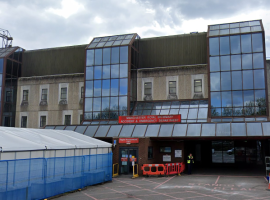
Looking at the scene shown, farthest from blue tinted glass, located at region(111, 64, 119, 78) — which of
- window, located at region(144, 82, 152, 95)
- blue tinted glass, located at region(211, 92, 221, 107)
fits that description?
blue tinted glass, located at region(211, 92, 221, 107)

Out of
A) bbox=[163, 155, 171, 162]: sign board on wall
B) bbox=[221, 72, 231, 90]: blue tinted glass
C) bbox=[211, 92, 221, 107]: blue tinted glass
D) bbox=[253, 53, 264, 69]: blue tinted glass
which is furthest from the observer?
bbox=[221, 72, 231, 90]: blue tinted glass

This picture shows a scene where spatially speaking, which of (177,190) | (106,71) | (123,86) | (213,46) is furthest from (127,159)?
(213,46)

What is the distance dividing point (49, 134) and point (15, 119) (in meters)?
21.4

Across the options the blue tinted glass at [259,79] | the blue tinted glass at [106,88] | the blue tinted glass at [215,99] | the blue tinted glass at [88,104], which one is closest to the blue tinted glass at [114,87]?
the blue tinted glass at [106,88]

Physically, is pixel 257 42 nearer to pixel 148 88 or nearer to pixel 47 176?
pixel 148 88

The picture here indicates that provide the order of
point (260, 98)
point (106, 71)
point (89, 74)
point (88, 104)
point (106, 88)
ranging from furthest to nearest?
point (89, 74)
point (106, 71)
point (88, 104)
point (106, 88)
point (260, 98)

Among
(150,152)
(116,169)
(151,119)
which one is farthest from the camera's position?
(151,119)

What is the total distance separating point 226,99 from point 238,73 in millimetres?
3104

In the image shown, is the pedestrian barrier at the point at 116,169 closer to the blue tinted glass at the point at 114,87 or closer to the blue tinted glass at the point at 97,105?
the blue tinted glass at the point at 97,105

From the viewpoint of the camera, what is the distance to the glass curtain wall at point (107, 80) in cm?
3572

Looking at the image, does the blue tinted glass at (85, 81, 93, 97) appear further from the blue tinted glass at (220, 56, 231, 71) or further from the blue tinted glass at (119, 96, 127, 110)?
the blue tinted glass at (220, 56, 231, 71)

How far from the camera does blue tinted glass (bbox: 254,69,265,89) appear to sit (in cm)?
3191

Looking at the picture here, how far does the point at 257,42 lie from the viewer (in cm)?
3288

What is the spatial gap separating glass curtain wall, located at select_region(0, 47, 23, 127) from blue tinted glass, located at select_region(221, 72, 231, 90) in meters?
27.2
